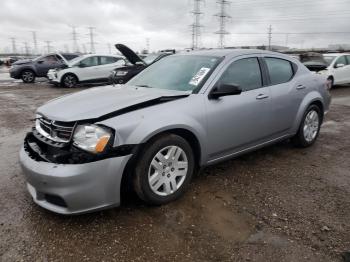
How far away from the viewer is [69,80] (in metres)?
15.0

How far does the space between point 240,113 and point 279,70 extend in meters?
1.26

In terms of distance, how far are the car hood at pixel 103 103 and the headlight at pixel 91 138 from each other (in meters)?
0.10

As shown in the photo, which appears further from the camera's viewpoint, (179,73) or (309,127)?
(309,127)

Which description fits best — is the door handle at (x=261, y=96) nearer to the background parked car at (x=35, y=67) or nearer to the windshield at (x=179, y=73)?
the windshield at (x=179, y=73)

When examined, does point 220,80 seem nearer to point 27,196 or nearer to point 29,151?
point 29,151

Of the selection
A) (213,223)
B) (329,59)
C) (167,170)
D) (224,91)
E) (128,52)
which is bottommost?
(213,223)

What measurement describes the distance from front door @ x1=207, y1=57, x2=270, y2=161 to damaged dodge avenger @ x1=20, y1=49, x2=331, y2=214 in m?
0.01

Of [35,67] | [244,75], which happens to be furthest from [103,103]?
[35,67]

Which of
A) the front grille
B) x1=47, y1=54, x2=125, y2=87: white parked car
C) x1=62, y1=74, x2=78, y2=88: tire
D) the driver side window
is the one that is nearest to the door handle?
the driver side window

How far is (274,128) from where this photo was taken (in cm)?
431

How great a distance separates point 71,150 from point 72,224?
0.71 m

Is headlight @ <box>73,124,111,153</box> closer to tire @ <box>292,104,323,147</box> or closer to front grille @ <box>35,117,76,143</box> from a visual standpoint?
front grille @ <box>35,117,76,143</box>

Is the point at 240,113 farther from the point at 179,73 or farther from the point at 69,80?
the point at 69,80

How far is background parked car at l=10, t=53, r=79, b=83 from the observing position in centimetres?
1746
